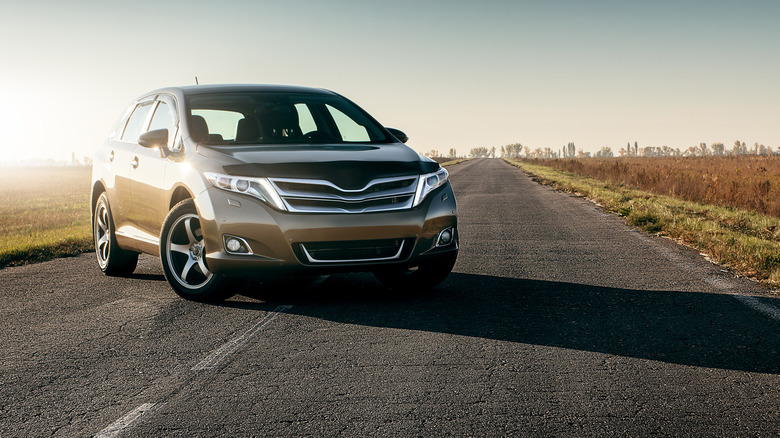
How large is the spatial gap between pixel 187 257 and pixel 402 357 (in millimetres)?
2525

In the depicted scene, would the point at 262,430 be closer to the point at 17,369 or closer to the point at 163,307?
the point at 17,369

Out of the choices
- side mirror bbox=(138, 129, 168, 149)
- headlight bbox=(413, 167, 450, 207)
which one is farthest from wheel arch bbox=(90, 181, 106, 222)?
headlight bbox=(413, 167, 450, 207)

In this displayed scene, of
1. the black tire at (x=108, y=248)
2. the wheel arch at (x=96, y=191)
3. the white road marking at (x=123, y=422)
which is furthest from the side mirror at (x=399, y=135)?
the white road marking at (x=123, y=422)

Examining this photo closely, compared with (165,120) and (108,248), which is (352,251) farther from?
(108,248)

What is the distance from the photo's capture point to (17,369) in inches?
160

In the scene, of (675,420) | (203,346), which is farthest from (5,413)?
(675,420)

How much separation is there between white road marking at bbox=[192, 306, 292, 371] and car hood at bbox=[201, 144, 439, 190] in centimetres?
111

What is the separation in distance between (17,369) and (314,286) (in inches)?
114

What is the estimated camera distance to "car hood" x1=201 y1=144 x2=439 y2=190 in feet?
17.1

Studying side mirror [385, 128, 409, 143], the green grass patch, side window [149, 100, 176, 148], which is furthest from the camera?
the green grass patch

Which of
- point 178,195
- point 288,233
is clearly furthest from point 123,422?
point 178,195

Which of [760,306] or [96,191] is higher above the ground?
[96,191]

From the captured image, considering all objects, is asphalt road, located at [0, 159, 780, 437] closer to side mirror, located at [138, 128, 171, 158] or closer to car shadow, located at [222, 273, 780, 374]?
car shadow, located at [222, 273, 780, 374]

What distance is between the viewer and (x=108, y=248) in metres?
7.27
